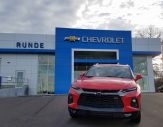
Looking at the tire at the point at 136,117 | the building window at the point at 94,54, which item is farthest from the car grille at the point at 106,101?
the building window at the point at 94,54

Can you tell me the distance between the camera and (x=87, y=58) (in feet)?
119

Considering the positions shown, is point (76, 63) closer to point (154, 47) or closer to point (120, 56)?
point (120, 56)

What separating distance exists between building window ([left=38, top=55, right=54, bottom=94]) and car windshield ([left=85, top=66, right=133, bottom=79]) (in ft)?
89.2

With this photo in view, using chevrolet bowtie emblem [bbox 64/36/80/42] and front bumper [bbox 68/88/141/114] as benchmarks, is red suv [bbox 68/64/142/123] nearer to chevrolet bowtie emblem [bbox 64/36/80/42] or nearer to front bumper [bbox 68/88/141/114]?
front bumper [bbox 68/88/141/114]

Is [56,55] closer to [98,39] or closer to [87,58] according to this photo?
[87,58]

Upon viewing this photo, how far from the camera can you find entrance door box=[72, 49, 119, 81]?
34.2 metres

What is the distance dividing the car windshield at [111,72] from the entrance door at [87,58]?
2566 centimetres

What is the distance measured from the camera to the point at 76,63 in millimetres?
35375

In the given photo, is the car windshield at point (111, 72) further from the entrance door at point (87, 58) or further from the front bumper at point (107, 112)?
the entrance door at point (87, 58)

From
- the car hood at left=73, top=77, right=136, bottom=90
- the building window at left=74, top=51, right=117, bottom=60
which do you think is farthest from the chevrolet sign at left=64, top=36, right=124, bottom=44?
the car hood at left=73, top=77, right=136, bottom=90

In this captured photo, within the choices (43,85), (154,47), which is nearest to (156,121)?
(43,85)

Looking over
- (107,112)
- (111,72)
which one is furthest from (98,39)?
(107,112)

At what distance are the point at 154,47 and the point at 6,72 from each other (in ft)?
72.8

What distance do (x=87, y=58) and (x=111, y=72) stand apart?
28714mm
